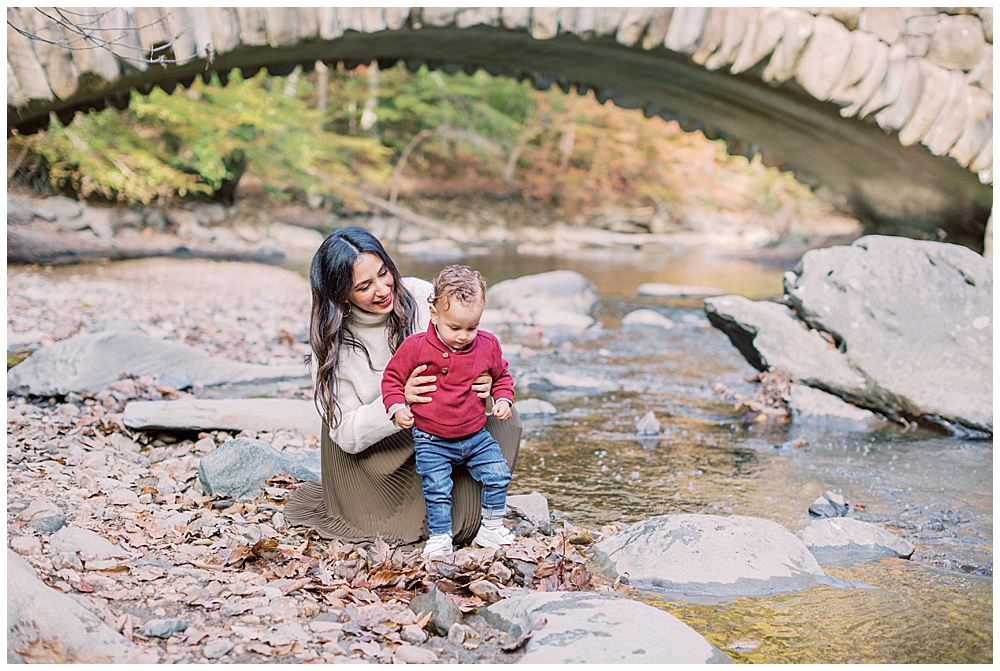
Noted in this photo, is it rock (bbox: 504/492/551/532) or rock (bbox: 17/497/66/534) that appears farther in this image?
rock (bbox: 504/492/551/532)

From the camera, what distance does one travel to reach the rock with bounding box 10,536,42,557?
2410 mm

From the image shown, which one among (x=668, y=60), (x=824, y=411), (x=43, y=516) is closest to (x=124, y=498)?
(x=43, y=516)

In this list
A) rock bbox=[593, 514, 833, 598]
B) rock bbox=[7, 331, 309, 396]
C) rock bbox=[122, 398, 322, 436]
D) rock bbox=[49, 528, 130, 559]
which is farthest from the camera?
rock bbox=[7, 331, 309, 396]

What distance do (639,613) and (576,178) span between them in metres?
23.6

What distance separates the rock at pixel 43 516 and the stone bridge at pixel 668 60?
5235 mm

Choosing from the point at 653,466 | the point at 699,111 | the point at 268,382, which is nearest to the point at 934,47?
the point at 699,111

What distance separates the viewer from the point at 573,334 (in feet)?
28.2

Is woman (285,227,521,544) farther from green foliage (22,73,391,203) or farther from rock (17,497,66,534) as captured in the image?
green foliage (22,73,391,203)

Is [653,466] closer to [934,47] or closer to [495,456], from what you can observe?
[495,456]

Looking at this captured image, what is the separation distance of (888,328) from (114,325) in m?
5.94

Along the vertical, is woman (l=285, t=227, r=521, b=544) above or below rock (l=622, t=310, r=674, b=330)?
above

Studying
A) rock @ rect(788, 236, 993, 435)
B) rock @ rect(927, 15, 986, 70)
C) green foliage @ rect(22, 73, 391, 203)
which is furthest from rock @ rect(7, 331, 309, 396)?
rock @ rect(927, 15, 986, 70)

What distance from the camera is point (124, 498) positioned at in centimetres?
311

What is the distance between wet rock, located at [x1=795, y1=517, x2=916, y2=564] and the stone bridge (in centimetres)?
648
